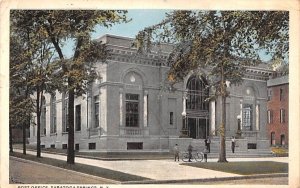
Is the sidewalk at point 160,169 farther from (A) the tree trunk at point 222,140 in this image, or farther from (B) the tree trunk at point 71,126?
(A) the tree trunk at point 222,140

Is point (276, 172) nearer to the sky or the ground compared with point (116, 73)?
nearer to the ground

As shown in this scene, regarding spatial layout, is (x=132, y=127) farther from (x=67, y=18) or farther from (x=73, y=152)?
(x=67, y=18)

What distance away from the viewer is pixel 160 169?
14.5 ft

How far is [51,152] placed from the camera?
4812 mm

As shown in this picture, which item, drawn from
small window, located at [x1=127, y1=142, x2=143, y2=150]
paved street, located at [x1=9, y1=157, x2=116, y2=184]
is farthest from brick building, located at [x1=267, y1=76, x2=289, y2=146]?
paved street, located at [x1=9, y1=157, x2=116, y2=184]

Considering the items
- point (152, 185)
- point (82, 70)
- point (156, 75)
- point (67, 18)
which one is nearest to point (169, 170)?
point (152, 185)

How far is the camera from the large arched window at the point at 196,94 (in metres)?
4.68

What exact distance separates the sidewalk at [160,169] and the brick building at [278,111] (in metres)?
0.17

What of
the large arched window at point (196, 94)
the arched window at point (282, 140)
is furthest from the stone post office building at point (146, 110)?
the arched window at point (282, 140)

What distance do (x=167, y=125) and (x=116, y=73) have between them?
615mm

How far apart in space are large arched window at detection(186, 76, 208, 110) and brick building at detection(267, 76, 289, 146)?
1.82 feet

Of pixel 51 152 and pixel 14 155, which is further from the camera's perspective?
pixel 51 152

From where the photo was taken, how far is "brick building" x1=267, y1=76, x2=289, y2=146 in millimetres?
4324

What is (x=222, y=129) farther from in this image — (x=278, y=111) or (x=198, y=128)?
(x=278, y=111)
